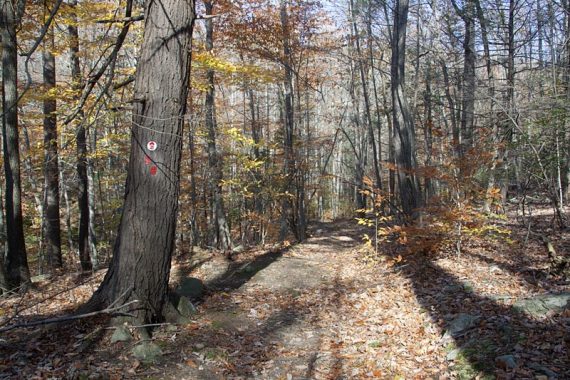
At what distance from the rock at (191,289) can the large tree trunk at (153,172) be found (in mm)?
1512

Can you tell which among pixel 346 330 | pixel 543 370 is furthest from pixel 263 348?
pixel 543 370

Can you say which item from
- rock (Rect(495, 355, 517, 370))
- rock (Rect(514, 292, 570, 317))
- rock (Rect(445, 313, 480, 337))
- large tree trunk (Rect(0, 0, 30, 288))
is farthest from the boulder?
rock (Rect(514, 292, 570, 317))

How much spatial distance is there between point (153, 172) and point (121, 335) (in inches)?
73.5

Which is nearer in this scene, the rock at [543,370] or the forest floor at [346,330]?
the rock at [543,370]

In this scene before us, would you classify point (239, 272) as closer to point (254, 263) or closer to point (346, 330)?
point (254, 263)

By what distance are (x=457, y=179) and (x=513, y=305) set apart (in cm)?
347

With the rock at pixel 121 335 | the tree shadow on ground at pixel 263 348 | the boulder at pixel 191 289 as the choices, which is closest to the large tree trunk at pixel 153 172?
the rock at pixel 121 335

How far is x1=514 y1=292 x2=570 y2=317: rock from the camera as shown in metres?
4.71

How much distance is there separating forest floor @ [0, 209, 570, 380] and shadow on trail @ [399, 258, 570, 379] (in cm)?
1

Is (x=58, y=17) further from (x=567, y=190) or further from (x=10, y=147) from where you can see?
(x=567, y=190)

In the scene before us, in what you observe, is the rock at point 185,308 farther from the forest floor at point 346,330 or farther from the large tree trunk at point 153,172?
the large tree trunk at point 153,172

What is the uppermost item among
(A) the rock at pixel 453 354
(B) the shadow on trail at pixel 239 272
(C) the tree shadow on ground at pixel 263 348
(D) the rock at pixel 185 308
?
(D) the rock at pixel 185 308

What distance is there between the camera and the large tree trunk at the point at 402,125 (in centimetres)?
977

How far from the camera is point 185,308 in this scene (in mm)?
5625
